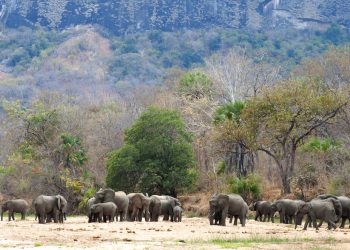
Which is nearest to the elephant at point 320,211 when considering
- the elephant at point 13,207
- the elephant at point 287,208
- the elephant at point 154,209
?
the elephant at point 287,208

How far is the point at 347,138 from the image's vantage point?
1913 inches

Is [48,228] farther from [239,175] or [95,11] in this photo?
[95,11]

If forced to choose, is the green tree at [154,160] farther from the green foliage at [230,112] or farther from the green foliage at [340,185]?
the green foliage at [340,185]

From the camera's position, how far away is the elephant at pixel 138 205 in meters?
36.2

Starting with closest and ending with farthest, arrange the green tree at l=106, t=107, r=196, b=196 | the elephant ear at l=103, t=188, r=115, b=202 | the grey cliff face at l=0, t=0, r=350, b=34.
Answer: the elephant ear at l=103, t=188, r=115, b=202, the green tree at l=106, t=107, r=196, b=196, the grey cliff face at l=0, t=0, r=350, b=34

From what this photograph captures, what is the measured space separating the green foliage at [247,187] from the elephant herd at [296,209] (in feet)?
18.4

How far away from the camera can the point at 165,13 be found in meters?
147

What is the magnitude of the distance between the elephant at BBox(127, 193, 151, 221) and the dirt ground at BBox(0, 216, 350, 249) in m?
4.17

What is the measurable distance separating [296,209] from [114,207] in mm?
7649

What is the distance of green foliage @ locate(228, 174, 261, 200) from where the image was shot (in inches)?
1683

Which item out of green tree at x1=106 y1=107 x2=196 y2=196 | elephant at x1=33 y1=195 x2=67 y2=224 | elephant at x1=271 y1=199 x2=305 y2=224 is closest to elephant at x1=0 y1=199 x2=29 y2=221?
elephant at x1=33 y1=195 x2=67 y2=224

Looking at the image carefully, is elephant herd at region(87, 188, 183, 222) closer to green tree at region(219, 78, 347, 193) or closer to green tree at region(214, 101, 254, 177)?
green tree at region(219, 78, 347, 193)

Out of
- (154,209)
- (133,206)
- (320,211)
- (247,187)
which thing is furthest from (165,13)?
(320,211)

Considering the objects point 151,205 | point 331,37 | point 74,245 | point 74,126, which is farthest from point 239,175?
point 331,37
